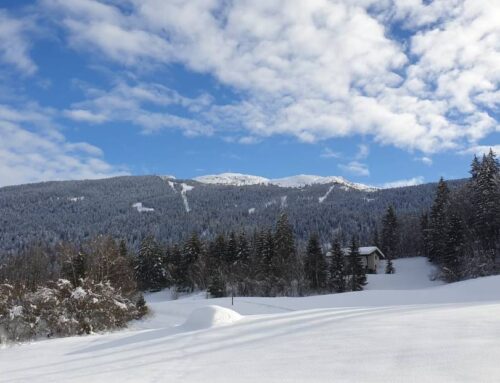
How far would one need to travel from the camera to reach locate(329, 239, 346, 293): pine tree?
5644cm

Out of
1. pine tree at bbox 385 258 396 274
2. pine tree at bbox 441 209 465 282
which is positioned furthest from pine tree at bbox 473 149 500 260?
pine tree at bbox 385 258 396 274

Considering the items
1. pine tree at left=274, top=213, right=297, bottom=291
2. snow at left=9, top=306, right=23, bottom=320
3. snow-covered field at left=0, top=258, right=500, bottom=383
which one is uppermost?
pine tree at left=274, top=213, right=297, bottom=291

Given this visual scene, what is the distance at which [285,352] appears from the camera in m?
9.43

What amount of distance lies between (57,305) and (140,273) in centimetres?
4514

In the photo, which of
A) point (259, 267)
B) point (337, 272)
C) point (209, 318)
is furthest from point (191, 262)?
point (209, 318)

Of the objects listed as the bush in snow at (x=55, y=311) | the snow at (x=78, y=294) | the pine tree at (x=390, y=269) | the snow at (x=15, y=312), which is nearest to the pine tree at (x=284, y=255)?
the pine tree at (x=390, y=269)

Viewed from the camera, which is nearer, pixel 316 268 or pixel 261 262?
pixel 316 268

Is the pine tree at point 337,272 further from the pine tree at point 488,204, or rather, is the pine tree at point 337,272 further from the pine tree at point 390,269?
the pine tree at point 488,204

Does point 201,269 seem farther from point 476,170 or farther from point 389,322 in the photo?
point 389,322

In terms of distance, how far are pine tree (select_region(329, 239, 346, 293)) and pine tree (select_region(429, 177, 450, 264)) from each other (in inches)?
473

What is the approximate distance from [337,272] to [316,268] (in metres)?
2.70

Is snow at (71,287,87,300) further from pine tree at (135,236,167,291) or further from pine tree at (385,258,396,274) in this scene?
pine tree at (385,258,396,274)

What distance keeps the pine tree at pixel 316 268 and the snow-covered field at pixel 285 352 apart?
4402 cm

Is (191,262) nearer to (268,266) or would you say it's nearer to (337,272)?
(268,266)
